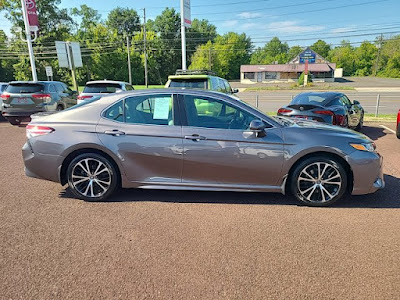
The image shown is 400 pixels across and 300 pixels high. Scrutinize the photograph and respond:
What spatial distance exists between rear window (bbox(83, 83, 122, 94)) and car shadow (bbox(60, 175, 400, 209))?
677 centimetres

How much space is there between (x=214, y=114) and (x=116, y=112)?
1.39m


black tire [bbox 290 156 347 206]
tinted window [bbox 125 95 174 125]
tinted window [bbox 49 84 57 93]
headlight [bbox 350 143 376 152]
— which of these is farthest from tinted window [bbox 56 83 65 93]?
headlight [bbox 350 143 376 152]

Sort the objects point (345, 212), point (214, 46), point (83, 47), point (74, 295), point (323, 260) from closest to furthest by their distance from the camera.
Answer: point (74, 295) < point (323, 260) < point (345, 212) < point (83, 47) < point (214, 46)

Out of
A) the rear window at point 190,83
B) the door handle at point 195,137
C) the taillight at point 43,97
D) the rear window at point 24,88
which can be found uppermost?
the rear window at point 190,83

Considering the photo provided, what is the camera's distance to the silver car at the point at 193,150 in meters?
3.92

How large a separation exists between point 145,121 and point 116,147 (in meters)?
0.54

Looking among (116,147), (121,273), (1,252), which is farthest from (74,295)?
(116,147)

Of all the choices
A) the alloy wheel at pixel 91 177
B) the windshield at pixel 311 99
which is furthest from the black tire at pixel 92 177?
the windshield at pixel 311 99

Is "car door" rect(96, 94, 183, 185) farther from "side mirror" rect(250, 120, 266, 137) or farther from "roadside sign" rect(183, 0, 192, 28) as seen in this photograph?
"roadside sign" rect(183, 0, 192, 28)

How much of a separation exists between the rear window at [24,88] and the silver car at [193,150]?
7049mm

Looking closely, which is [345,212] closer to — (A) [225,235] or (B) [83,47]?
(A) [225,235]

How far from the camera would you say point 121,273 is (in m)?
2.65

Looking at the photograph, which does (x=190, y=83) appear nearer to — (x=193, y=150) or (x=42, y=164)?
(x=193, y=150)

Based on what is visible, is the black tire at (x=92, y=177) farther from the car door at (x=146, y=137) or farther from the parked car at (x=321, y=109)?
the parked car at (x=321, y=109)
